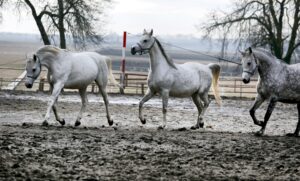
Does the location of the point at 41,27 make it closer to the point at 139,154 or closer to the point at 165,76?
the point at 165,76

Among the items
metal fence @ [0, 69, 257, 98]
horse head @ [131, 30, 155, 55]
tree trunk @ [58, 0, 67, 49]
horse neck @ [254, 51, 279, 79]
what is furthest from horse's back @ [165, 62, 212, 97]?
tree trunk @ [58, 0, 67, 49]

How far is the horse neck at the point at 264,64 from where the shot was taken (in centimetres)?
1262

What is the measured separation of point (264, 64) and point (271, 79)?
34cm

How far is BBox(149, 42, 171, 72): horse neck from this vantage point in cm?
1352

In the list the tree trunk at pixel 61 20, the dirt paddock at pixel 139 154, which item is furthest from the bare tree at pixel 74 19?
the dirt paddock at pixel 139 154

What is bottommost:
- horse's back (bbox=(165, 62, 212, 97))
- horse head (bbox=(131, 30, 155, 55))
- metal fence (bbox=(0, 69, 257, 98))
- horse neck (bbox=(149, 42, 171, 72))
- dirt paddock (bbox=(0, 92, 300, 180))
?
metal fence (bbox=(0, 69, 257, 98))

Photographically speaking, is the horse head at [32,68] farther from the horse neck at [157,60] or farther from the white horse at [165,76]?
the horse neck at [157,60]

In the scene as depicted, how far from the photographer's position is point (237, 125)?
15688mm

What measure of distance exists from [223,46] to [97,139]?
19715 millimetres

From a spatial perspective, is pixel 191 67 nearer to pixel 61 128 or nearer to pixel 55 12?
pixel 61 128

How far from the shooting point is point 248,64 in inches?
493

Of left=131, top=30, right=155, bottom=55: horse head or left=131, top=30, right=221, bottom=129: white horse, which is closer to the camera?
left=131, top=30, right=221, bottom=129: white horse

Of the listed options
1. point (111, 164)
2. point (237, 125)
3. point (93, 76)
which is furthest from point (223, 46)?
point (111, 164)

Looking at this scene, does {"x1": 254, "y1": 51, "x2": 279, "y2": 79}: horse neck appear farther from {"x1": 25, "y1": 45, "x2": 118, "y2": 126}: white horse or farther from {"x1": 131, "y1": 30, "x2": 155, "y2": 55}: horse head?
{"x1": 25, "y1": 45, "x2": 118, "y2": 126}: white horse
